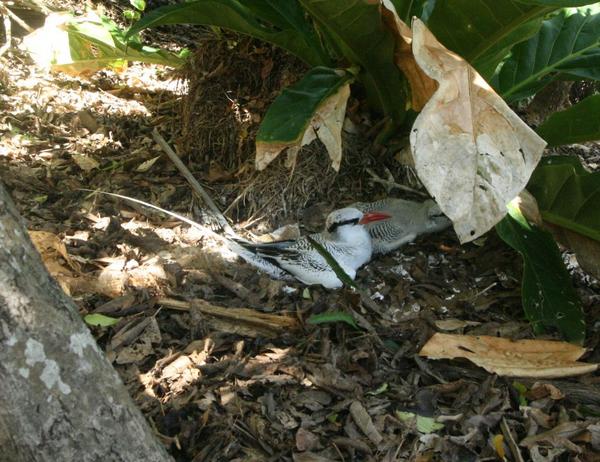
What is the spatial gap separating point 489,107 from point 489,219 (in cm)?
46

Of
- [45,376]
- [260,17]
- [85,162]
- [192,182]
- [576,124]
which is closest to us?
[45,376]

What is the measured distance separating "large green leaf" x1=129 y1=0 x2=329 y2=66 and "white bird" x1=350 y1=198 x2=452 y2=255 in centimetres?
93

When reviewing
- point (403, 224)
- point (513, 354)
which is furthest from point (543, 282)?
point (403, 224)

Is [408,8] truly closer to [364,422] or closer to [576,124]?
[576,124]

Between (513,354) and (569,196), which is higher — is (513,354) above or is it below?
below

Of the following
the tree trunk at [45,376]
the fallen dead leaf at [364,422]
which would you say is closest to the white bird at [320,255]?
the fallen dead leaf at [364,422]

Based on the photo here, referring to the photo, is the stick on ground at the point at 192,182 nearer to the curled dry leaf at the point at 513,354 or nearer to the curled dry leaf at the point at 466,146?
the curled dry leaf at the point at 513,354

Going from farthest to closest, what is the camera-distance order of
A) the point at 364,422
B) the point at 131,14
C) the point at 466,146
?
the point at 131,14 < the point at 364,422 < the point at 466,146

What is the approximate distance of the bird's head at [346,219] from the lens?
374cm

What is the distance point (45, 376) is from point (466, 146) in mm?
1557

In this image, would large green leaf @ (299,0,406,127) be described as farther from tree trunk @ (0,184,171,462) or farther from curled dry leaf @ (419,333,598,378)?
tree trunk @ (0,184,171,462)

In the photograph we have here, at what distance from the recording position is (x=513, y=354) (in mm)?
2936

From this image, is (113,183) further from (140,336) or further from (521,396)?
(521,396)

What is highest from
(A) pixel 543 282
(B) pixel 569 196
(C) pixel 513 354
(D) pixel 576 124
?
(D) pixel 576 124
